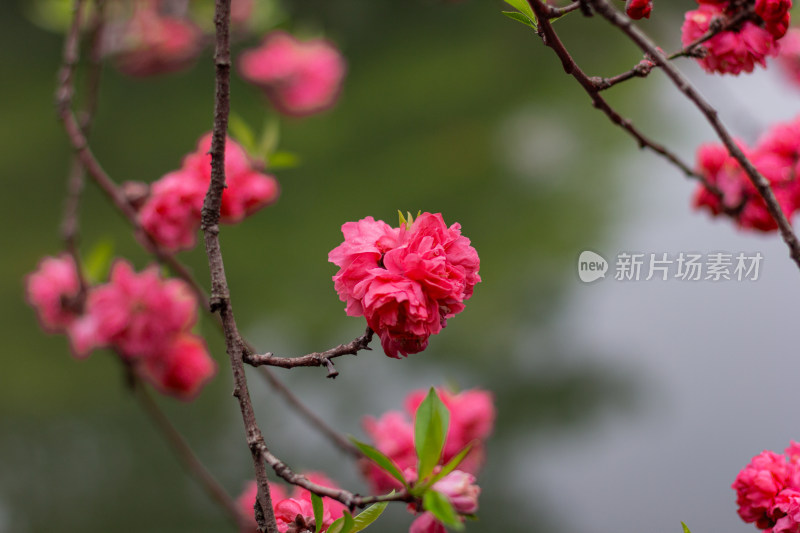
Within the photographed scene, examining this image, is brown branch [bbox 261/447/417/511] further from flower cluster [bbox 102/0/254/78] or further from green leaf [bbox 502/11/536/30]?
flower cluster [bbox 102/0/254/78]

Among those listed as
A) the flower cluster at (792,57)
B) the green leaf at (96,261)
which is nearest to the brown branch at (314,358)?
the green leaf at (96,261)

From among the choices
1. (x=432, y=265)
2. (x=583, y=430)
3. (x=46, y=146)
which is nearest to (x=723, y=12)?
(x=432, y=265)

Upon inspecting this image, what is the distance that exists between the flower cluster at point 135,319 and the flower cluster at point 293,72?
69cm

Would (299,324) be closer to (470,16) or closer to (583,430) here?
(583,430)

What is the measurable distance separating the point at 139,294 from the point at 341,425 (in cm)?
62

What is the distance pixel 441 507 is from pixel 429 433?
0.03m

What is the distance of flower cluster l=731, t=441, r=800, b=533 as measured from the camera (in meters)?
0.29

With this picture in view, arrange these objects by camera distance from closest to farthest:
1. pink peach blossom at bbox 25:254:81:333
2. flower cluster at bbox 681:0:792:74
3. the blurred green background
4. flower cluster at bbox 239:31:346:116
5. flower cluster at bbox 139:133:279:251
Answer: flower cluster at bbox 681:0:792:74 → flower cluster at bbox 139:133:279:251 → pink peach blossom at bbox 25:254:81:333 → the blurred green background → flower cluster at bbox 239:31:346:116

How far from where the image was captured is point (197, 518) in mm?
986

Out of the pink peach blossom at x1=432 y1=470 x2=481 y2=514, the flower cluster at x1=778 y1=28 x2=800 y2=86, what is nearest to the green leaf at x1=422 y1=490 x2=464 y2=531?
the pink peach blossom at x1=432 y1=470 x2=481 y2=514

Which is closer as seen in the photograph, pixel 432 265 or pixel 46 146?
pixel 432 265

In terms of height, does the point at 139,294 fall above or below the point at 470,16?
below

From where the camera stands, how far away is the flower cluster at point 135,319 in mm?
547

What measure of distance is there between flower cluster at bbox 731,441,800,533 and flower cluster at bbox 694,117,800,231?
216 millimetres
